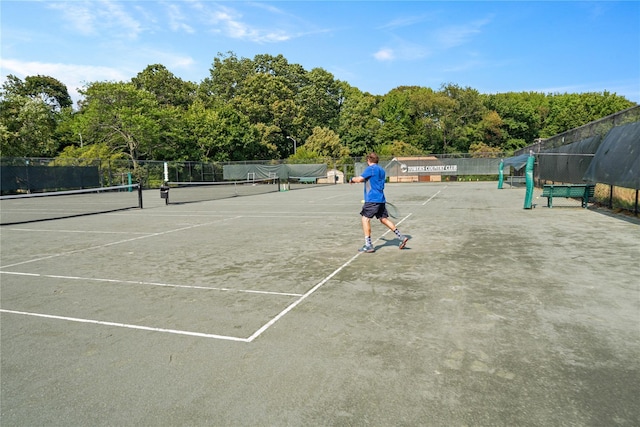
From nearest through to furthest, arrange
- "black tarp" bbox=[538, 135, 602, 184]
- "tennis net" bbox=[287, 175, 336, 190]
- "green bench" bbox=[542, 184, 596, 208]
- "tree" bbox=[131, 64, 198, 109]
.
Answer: "green bench" bbox=[542, 184, 596, 208] → "black tarp" bbox=[538, 135, 602, 184] → "tennis net" bbox=[287, 175, 336, 190] → "tree" bbox=[131, 64, 198, 109]

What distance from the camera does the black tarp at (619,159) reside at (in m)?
11.9

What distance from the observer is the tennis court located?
115 inches

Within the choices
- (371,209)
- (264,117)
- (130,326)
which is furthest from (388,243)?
(264,117)

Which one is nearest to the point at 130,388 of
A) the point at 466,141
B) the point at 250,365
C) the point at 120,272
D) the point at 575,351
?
the point at 250,365

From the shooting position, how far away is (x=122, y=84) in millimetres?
46469

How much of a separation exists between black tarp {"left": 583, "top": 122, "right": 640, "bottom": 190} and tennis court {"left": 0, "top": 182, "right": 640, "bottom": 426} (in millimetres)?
4533

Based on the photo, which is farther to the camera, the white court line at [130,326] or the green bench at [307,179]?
the green bench at [307,179]

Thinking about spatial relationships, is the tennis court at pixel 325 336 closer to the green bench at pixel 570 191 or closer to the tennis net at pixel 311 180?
the green bench at pixel 570 191

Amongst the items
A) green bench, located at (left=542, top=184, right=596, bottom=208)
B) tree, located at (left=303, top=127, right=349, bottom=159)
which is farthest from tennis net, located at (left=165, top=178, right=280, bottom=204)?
green bench, located at (left=542, top=184, right=596, bottom=208)

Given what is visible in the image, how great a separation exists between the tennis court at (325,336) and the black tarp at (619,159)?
453cm

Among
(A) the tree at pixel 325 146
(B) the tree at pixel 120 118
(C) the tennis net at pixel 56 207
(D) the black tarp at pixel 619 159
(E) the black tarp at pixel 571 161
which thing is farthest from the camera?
(A) the tree at pixel 325 146

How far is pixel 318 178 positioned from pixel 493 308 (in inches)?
1661

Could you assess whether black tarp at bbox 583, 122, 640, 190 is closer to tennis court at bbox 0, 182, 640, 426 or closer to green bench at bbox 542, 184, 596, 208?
green bench at bbox 542, 184, 596, 208

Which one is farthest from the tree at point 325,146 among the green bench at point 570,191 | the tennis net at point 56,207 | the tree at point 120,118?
the green bench at point 570,191
